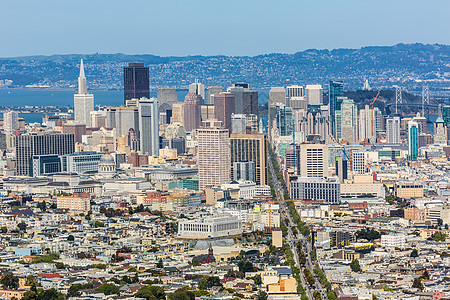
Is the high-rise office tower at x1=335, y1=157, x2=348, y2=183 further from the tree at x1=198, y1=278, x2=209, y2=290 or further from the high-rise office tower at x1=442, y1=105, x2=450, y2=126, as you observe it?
the high-rise office tower at x1=442, y1=105, x2=450, y2=126

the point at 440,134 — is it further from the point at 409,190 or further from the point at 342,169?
the point at 409,190

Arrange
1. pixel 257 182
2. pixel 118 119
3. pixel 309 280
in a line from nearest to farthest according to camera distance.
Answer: pixel 309 280
pixel 257 182
pixel 118 119

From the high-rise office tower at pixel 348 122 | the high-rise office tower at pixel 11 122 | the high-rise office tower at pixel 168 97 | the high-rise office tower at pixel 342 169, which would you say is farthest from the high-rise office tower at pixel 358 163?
the high-rise office tower at pixel 168 97

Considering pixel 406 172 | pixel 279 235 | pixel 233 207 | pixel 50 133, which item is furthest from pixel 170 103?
pixel 279 235

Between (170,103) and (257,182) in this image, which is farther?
(170,103)

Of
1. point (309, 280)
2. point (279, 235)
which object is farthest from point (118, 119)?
point (309, 280)

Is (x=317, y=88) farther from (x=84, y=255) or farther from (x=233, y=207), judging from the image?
(x=84, y=255)

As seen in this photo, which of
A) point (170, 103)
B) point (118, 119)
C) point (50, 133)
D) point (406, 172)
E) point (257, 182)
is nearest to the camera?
point (257, 182)
